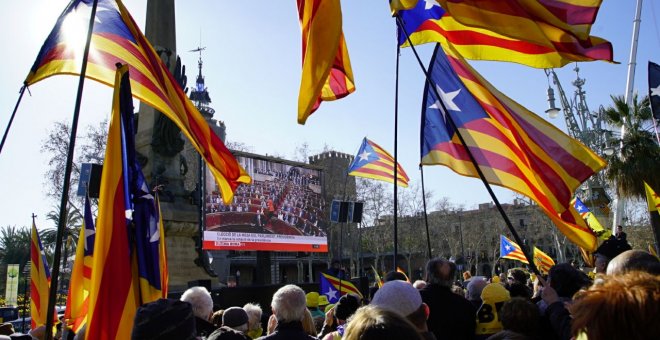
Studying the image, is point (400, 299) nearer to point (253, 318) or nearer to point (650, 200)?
point (253, 318)

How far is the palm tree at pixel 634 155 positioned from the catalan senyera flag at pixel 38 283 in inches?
695

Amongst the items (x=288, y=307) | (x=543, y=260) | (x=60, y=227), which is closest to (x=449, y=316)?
(x=288, y=307)

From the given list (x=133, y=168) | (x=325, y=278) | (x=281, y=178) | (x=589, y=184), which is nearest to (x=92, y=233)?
(x=133, y=168)

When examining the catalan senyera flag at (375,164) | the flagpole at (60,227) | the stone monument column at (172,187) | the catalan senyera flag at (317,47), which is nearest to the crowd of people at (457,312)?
the flagpole at (60,227)

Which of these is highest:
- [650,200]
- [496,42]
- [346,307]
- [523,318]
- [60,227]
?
[496,42]

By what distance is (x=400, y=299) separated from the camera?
3307 millimetres

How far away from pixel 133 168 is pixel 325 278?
5767 millimetres

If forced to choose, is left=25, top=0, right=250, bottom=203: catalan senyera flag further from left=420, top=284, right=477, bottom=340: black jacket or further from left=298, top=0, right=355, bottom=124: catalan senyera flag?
left=420, top=284, right=477, bottom=340: black jacket

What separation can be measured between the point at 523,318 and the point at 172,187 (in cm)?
996

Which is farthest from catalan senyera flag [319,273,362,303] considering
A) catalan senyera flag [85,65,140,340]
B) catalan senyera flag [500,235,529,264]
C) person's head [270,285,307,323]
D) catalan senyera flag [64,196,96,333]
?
catalan senyera flag [500,235,529,264]

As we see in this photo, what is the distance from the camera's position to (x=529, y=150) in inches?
247

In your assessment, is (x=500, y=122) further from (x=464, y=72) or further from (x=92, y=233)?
(x=92, y=233)

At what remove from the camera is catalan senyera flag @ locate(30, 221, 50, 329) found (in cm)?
879

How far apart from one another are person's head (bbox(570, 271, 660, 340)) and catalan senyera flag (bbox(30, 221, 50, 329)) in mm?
8937
